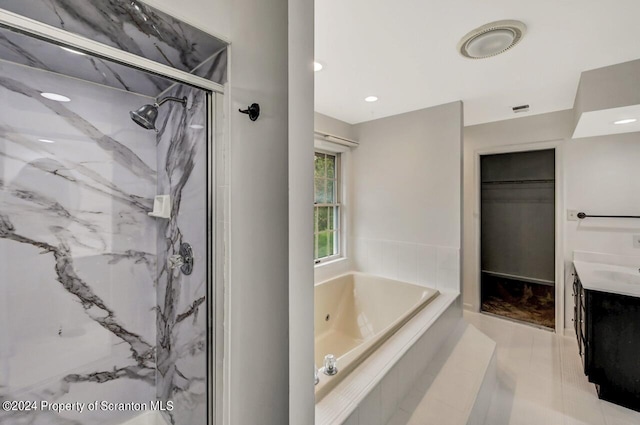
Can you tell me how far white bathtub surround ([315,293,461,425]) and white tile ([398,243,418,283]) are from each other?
27.8 inches

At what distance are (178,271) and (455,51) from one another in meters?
2.02

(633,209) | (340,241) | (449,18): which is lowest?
(340,241)

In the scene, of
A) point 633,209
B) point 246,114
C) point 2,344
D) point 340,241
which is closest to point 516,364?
point 633,209

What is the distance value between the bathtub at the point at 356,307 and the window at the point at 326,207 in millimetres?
406

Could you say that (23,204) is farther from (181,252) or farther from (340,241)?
(340,241)

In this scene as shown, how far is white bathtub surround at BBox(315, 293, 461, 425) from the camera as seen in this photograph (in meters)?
1.15

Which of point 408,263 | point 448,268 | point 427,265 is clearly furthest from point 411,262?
point 448,268

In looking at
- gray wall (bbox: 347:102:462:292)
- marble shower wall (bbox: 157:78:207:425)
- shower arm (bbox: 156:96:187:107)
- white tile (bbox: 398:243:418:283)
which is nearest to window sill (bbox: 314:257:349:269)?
gray wall (bbox: 347:102:462:292)

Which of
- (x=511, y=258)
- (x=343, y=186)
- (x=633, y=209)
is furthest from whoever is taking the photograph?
(x=511, y=258)

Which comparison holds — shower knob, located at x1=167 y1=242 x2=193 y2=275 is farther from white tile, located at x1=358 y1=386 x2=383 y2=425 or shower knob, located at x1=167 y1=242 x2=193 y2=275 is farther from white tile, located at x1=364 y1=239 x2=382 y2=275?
white tile, located at x1=364 y1=239 x2=382 y2=275

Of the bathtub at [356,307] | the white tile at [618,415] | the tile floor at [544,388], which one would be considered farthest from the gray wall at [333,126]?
the white tile at [618,415]

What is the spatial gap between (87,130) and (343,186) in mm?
2486

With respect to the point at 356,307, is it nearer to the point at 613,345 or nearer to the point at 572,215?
the point at 613,345

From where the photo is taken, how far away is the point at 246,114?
87cm
